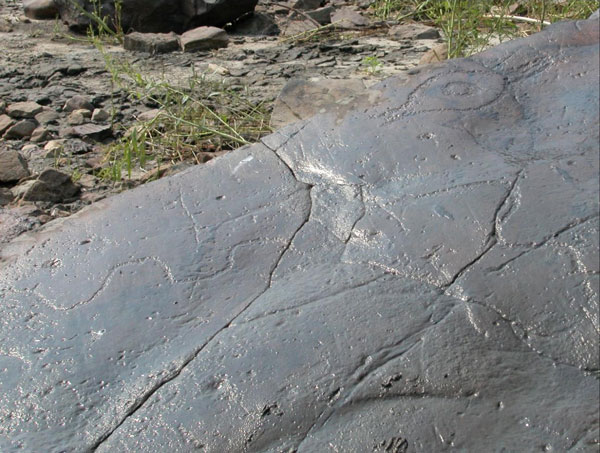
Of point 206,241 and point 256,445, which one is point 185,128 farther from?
point 256,445

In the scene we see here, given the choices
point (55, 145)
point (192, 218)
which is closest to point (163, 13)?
point (55, 145)

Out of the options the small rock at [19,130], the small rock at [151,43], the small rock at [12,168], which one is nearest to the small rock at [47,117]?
the small rock at [19,130]

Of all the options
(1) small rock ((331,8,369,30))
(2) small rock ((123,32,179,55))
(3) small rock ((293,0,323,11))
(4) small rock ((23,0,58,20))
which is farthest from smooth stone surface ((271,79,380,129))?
(4) small rock ((23,0,58,20))

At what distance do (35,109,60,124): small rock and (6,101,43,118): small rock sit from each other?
0.03 meters

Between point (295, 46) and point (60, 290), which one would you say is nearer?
point (60, 290)

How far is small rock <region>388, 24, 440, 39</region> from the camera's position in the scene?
5.85 metres

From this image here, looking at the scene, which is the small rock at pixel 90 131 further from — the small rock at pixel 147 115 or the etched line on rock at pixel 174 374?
the etched line on rock at pixel 174 374

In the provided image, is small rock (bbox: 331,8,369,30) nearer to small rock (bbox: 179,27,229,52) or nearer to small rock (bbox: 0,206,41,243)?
small rock (bbox: 179,27,229,52)

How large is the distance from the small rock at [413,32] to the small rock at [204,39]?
3.91ft

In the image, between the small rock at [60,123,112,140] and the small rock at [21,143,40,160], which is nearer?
the small rock at [21,143,40,160]

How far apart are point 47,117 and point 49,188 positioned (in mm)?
1089

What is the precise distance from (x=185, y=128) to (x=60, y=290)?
195cm

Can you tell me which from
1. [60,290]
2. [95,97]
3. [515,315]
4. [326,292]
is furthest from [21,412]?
[95,97]

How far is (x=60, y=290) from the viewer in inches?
98.8
